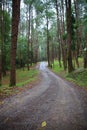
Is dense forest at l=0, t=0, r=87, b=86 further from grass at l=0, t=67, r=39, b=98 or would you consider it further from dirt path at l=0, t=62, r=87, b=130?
dirt path at l=0, t=62, r=87, b=130

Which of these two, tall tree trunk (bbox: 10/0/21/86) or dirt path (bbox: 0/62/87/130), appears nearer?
dirt path (bbox: 0/62/87/130)

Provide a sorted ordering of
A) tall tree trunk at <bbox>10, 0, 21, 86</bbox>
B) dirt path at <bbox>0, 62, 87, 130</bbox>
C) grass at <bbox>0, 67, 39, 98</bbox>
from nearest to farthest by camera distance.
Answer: dirt path at <bbox>0, 62, 87, 130</bbox> → grass at <bbox>0, 67, 39, 98</bbox> → tall tree trunk at <bbox>10, 0, 21, 86</bbox>

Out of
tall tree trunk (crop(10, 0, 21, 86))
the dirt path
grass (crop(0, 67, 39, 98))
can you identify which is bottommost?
grass (crop(0, 67, 39, 98))

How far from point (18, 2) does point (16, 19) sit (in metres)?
1.18

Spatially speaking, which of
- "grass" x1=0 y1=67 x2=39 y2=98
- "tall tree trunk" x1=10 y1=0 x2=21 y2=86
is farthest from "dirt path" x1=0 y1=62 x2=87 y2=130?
"tall tree trunk" x1=10 y1=0 x2=21 y2=86

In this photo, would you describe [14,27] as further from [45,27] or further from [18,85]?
[45,27]

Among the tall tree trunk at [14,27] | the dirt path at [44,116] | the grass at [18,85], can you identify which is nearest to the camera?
the dirt path at [44,116]

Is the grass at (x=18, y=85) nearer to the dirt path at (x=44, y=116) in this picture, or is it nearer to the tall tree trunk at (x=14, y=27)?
the tall tree trunk at (x=14, y=27)

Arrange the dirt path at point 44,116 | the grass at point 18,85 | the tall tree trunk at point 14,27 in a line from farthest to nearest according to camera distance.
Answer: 1. the tall tree trunk at point 14,27
2. the grass at point 18,85
3. the dirt path at point 44,116

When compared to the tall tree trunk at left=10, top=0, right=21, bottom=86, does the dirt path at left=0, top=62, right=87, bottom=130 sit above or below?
below

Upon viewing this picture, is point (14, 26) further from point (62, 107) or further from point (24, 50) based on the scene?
point (24, 50)

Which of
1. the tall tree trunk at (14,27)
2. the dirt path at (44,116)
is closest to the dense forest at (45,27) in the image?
the tall tree trunk at (14,27)

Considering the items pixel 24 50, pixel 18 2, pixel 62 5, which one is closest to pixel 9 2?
pixel 62 5

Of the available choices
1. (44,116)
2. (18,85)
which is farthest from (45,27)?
(44,116)
